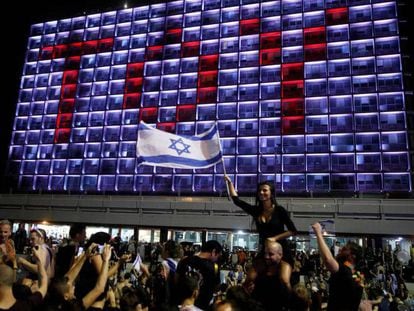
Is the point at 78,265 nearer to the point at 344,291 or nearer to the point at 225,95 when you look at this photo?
the point at 344,291

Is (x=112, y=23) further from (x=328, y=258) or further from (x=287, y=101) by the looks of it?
(x=328, y=258)

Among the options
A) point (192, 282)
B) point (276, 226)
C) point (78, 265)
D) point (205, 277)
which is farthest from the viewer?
point (205, 277)

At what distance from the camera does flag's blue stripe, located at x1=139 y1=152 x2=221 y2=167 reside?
335 inches

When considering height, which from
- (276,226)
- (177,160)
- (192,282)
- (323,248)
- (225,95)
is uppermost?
(225,95)

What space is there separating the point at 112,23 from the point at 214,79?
20.2m

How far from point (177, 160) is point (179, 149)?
243mm

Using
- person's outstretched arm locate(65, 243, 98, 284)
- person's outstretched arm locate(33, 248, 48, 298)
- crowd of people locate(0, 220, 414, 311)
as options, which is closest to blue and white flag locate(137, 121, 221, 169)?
crowd of people locate(0, 220, 414, 311)

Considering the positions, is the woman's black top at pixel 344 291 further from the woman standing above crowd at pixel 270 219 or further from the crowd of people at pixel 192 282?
the woman standing above crowd at pixel 270 219

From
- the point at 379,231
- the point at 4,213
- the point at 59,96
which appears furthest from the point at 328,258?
the point at 59,96

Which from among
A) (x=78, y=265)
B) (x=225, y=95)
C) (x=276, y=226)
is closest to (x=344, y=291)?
(x=276, y=226)

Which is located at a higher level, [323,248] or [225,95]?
[225,95]

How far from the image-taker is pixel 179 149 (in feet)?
28.7

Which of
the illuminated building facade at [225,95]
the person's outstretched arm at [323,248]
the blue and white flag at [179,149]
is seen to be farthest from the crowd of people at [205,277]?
the illuminated building facade at [225,95]

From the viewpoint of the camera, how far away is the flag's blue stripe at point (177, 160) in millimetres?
8508
